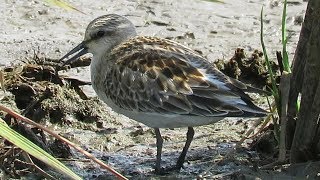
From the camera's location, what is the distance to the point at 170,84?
6215 millimetres

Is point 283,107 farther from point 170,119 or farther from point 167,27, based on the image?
point 167,27

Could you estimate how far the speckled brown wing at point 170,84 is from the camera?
6031 mm

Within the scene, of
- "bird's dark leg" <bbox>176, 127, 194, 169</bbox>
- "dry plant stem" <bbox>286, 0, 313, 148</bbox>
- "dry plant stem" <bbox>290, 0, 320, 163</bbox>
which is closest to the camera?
"dry plant stem" <bbox>290, 0, 320, 163</bbox>

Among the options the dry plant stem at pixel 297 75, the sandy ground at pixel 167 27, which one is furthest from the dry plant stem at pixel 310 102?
the sandy ground at pixel 167 27

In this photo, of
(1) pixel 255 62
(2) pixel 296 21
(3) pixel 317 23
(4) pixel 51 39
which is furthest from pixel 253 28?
(3) pixel 317 23

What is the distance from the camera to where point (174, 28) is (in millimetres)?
9023

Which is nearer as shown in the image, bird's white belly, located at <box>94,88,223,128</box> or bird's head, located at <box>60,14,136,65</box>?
bird's white belly, located at <box>94,88,223,128</box>

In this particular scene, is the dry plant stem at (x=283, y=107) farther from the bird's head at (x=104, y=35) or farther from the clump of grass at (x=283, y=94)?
the bird's head at (x=104, y=35)

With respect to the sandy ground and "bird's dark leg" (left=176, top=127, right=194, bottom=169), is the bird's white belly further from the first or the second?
the sandy ground

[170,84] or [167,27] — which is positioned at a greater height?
[170,84]

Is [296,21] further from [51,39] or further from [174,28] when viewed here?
[51,39]

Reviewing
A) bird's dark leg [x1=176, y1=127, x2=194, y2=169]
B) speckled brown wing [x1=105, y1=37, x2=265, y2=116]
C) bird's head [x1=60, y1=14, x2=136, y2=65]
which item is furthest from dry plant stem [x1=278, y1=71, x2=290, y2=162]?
bird's head [x1=60, y1=14, x2=136, y2=65]

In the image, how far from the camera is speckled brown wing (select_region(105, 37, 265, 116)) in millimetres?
6031

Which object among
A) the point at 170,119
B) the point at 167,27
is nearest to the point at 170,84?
the point at 170,119
